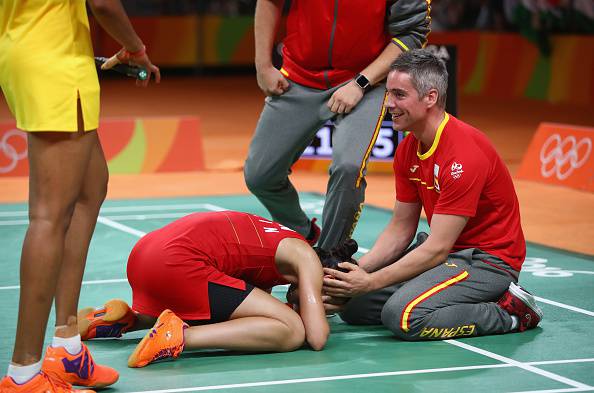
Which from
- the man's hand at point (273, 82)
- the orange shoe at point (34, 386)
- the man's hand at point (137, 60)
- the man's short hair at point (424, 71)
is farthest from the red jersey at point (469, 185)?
the orange shoe at point (34, 386)

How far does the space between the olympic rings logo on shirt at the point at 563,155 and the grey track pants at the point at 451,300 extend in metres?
5.17

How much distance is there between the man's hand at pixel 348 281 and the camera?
546cm

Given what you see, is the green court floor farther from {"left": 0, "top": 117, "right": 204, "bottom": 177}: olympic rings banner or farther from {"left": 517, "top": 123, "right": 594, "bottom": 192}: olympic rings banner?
{"left": 0, "top": 117, "right": 204, "bottom": 177}: olympic rings banner

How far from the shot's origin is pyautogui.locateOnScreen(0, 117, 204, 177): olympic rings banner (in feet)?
38.8

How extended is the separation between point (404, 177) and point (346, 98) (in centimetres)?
69

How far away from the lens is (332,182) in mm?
6395

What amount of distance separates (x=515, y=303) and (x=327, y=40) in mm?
1865

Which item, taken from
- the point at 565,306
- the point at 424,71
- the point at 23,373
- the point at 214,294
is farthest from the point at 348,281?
the point at 23,373

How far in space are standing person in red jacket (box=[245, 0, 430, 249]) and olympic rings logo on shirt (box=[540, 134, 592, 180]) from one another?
4408 millimetres

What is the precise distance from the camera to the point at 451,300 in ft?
18.3

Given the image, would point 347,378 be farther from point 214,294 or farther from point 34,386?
point 34,386

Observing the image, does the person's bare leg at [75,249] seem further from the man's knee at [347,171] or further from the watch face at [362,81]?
the watch face at [362,81]

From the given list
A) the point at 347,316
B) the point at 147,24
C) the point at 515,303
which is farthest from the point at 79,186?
the point at 147,24

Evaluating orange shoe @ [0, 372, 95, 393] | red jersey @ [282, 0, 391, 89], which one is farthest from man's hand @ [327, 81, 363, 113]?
orange shoe @ [0, 372, 95, 393]
